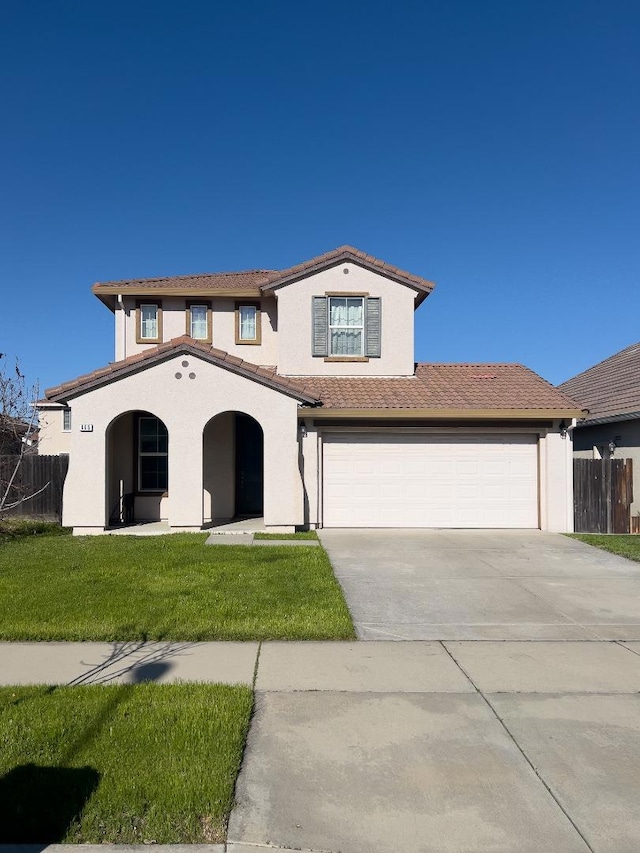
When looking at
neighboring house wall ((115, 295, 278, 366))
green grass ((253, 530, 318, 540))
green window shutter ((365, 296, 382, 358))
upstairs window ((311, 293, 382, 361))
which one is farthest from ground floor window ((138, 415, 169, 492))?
green window shutter ((365, 296, 382, 358))

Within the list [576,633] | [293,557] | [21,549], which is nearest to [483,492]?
[293,557]

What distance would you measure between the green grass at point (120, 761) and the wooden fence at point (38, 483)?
1154cm

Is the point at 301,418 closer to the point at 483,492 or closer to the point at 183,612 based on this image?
the point at 483,492

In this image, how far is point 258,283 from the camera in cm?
1531

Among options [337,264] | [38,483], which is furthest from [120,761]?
[38,483]

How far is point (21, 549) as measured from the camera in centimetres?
1100

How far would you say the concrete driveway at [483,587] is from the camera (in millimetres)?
6629

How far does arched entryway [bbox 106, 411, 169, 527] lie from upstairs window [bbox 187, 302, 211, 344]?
2.61 metres

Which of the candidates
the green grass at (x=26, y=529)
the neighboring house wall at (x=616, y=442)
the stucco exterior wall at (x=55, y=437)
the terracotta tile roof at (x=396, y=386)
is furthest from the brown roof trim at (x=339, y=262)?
the stucco exterior wall at (x=55, y=437)

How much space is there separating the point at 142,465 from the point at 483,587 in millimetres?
9572

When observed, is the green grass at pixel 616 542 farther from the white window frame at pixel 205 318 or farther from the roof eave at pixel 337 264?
the white window frame at pixel 205 318

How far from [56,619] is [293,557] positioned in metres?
4.33

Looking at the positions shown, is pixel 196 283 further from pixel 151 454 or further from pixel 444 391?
pixel 444 391

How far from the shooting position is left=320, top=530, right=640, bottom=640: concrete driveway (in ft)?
21.7
